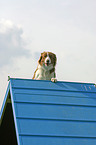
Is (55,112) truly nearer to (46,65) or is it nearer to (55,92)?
(55,92)

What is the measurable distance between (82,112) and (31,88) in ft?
3.99

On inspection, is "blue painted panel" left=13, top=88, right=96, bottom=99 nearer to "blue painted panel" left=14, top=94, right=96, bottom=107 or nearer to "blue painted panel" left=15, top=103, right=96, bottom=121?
"blue painted panel" left=14, top=94, right=96, bottom=107

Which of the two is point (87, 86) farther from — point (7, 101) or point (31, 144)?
point (31, 144)

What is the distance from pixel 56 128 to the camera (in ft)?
15.4

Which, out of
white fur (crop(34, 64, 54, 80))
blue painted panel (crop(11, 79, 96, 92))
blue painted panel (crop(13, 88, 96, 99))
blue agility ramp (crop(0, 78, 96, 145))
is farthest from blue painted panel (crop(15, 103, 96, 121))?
white fur (crop(34, 64, 54, 80))

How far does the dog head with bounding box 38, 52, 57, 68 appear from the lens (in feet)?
22.9

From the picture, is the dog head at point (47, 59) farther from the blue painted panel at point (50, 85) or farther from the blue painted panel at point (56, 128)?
the blue painted panel at point (56, 128)

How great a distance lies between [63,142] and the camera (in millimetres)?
4422

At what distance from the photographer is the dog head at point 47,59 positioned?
6965 millimetres

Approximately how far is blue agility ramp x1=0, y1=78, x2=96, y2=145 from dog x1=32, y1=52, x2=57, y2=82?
83cm

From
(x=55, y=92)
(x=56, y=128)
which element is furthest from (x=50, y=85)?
(x=56, y=128)

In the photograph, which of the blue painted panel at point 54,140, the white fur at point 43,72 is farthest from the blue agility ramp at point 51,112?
the white fur at point 43,72

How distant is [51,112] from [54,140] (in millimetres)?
788

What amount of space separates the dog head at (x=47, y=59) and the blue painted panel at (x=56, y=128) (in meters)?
2.35
